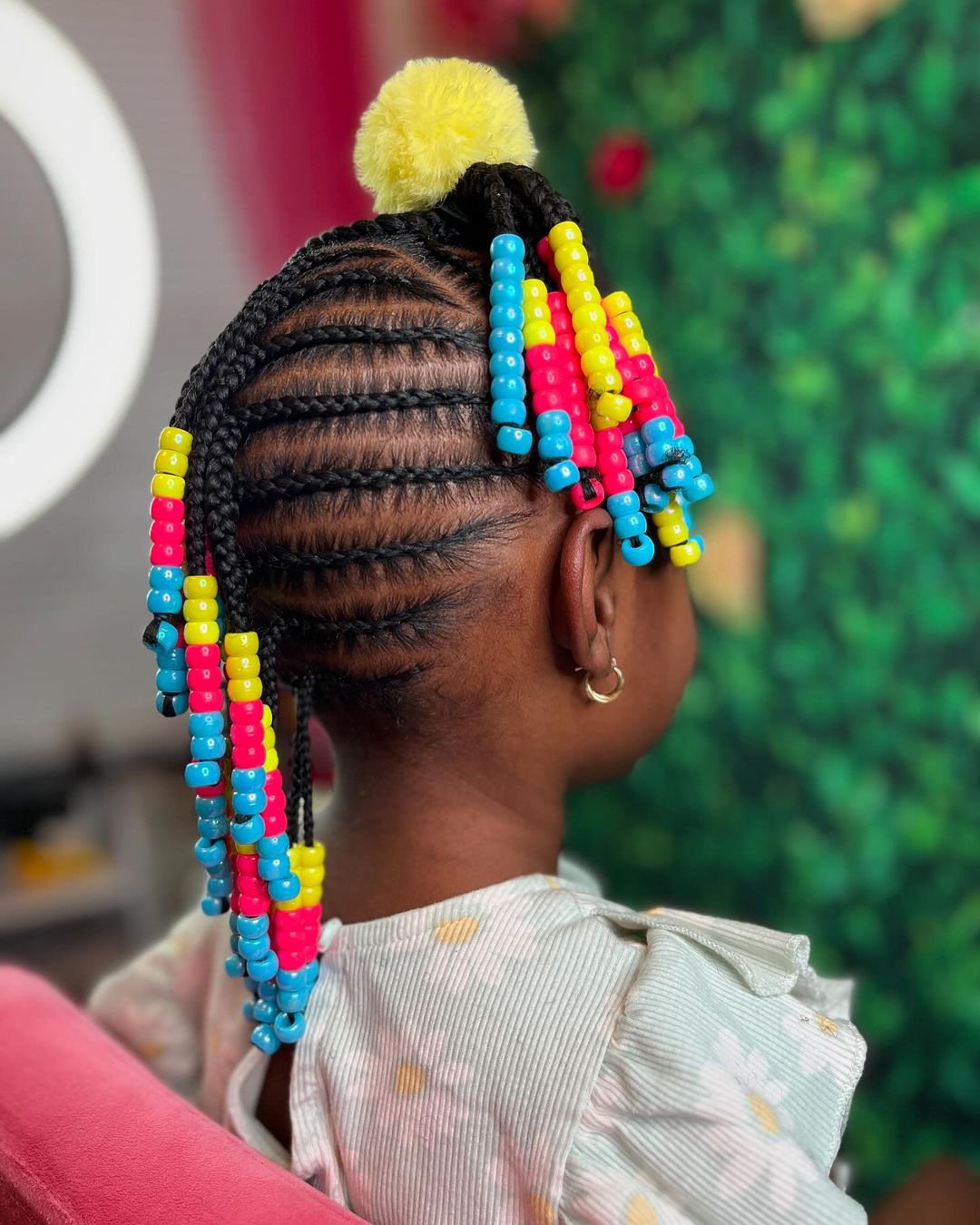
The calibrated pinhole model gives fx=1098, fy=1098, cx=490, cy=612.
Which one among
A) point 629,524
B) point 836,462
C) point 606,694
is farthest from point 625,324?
point 836,462

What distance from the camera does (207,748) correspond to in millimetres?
612

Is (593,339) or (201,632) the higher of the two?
(593,339)

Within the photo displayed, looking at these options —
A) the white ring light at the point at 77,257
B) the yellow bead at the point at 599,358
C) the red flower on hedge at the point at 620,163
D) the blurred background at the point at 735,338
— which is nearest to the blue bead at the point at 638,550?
the yellow bead at the point at 599,358

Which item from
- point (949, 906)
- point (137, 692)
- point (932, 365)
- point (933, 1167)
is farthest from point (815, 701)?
point (137, 692)

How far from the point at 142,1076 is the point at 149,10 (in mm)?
1674

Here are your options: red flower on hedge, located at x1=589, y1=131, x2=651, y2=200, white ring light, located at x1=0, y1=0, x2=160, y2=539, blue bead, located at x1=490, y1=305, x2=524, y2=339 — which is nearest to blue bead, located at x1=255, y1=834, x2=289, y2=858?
blue bead, located at x1=490, y1=305, x2=524, y2=339

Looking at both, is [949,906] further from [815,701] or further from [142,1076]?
[142,1076]

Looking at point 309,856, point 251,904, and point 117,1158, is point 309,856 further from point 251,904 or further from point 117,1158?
point 117,1158

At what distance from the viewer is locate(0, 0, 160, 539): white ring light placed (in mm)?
1217

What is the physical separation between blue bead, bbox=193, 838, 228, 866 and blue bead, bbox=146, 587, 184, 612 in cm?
14

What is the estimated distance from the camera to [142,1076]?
2.20 ft

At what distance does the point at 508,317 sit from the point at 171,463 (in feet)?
0.67

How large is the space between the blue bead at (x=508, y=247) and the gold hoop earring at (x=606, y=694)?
0.81 feet

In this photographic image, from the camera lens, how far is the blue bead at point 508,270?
1.96 ft
